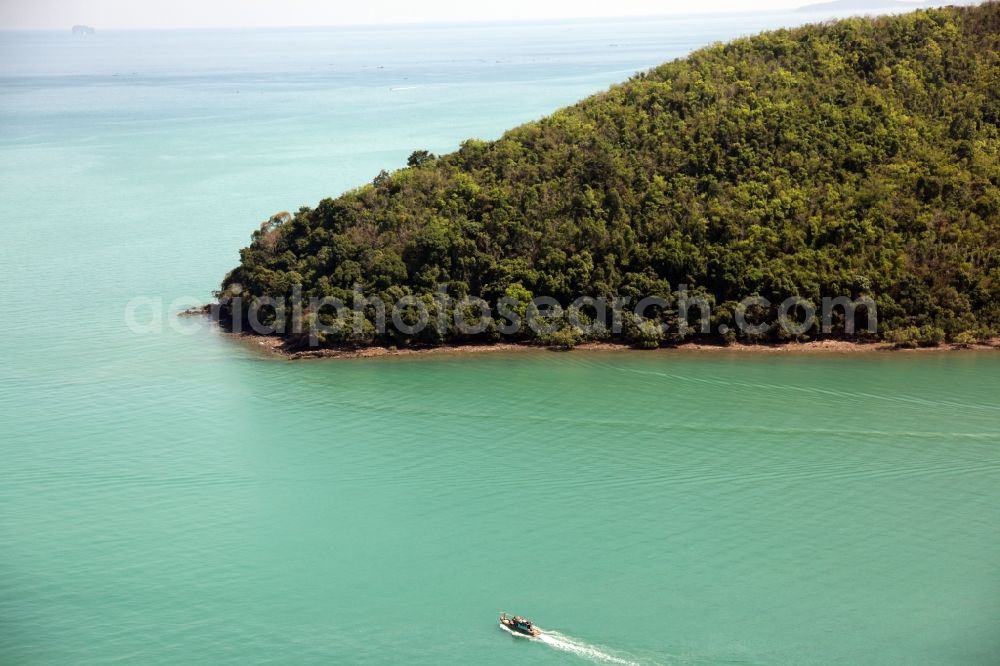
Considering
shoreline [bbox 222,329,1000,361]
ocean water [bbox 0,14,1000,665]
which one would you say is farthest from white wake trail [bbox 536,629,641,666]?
shoreline [bbox 222,329,1000,361]

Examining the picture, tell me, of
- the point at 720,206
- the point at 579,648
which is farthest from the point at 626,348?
the point at 579,648

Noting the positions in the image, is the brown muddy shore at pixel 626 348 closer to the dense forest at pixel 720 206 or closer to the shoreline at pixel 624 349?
the shoreline at pixel 624 349

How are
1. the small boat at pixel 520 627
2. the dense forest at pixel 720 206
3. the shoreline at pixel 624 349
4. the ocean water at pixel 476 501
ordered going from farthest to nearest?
the dense forest at pixel 720 206 → the shoreline at pixel 624 349 → the ocean water at pixel 476 501 → the small boat at pixel 520 627

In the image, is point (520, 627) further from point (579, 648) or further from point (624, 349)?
point (624, 349)

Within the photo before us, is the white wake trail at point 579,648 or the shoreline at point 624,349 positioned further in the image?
the shoreline at point 624,349

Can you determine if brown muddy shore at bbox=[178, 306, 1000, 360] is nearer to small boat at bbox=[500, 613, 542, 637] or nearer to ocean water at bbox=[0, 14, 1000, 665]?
ocean water at bbox=[0, 14, 1000, 665]

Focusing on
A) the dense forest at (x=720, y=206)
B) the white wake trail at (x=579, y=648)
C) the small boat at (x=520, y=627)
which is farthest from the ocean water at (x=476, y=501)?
the dense forest at (x=720, y=206)
